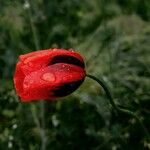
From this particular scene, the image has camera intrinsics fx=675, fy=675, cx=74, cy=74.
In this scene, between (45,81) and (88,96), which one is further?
(88,96)

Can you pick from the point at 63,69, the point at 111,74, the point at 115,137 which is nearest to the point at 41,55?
the point at 63,69

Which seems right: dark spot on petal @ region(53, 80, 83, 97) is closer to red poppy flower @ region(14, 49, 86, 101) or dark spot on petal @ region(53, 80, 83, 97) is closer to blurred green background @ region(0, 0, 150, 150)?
red poppy flower @ region(14, 49, 86, 101)

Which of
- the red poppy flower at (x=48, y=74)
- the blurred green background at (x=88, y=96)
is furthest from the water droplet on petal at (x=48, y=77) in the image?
the blurred green background at (x=88, y=96)

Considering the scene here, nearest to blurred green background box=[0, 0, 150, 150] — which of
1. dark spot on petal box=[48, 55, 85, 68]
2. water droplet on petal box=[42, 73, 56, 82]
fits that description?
dark spot on petal box=[48, 55, 85, 68]

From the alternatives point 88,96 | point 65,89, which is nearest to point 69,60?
point 65,89

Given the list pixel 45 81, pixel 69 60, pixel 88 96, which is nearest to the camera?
pixel 45 81

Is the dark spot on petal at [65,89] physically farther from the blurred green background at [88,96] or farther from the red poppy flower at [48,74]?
the blurred green background at [88,96]

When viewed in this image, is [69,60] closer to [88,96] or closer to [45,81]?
[45,81]
